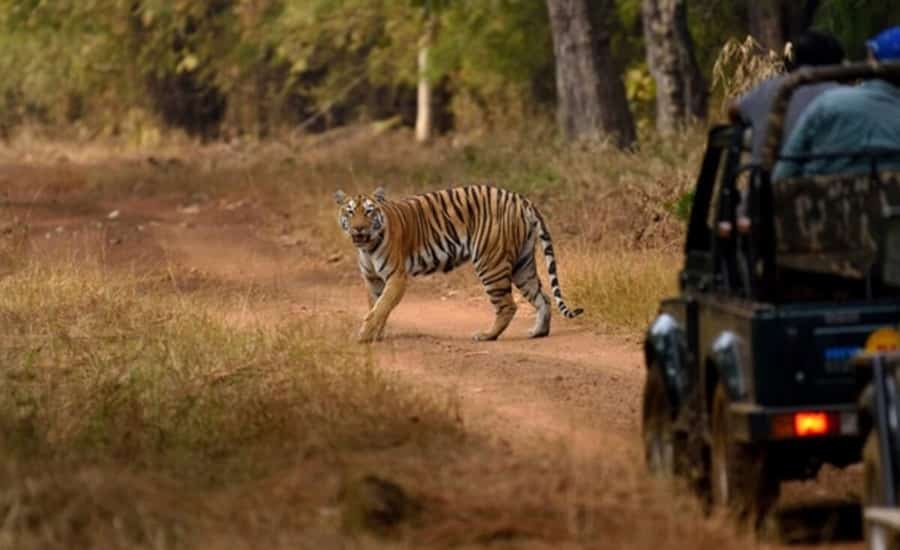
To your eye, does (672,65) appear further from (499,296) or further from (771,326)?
(771,326)

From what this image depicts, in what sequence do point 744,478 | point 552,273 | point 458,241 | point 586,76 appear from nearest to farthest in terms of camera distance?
point 744,478
point 552,273
point 458,241
point 586,76

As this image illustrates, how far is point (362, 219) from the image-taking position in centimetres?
1568

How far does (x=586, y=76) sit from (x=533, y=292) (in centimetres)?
1364

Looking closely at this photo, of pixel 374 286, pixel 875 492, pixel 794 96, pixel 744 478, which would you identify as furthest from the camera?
pixel 374 286

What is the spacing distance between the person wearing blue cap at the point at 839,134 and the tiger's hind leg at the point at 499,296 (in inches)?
293

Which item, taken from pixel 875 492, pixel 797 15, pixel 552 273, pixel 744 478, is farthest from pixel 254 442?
pixel 797 15

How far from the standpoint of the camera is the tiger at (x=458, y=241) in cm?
1583

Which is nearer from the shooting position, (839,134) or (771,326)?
(771,326)

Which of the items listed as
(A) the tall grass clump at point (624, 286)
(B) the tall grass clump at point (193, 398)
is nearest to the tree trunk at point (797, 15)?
(A) the tall grass clump at point (624, 286)

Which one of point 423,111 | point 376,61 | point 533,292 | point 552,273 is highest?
point 376,61

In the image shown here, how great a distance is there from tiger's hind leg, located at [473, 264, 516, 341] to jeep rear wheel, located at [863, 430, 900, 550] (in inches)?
326

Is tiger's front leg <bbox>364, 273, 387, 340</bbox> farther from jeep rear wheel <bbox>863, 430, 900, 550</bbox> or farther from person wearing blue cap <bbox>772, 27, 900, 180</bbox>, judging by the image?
jeep rear wheel <bbox>863, 430, 900, 550</bbox>

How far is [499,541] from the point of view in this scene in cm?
787

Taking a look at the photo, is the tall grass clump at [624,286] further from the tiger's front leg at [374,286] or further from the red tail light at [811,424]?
the red tail light at [811,424]
